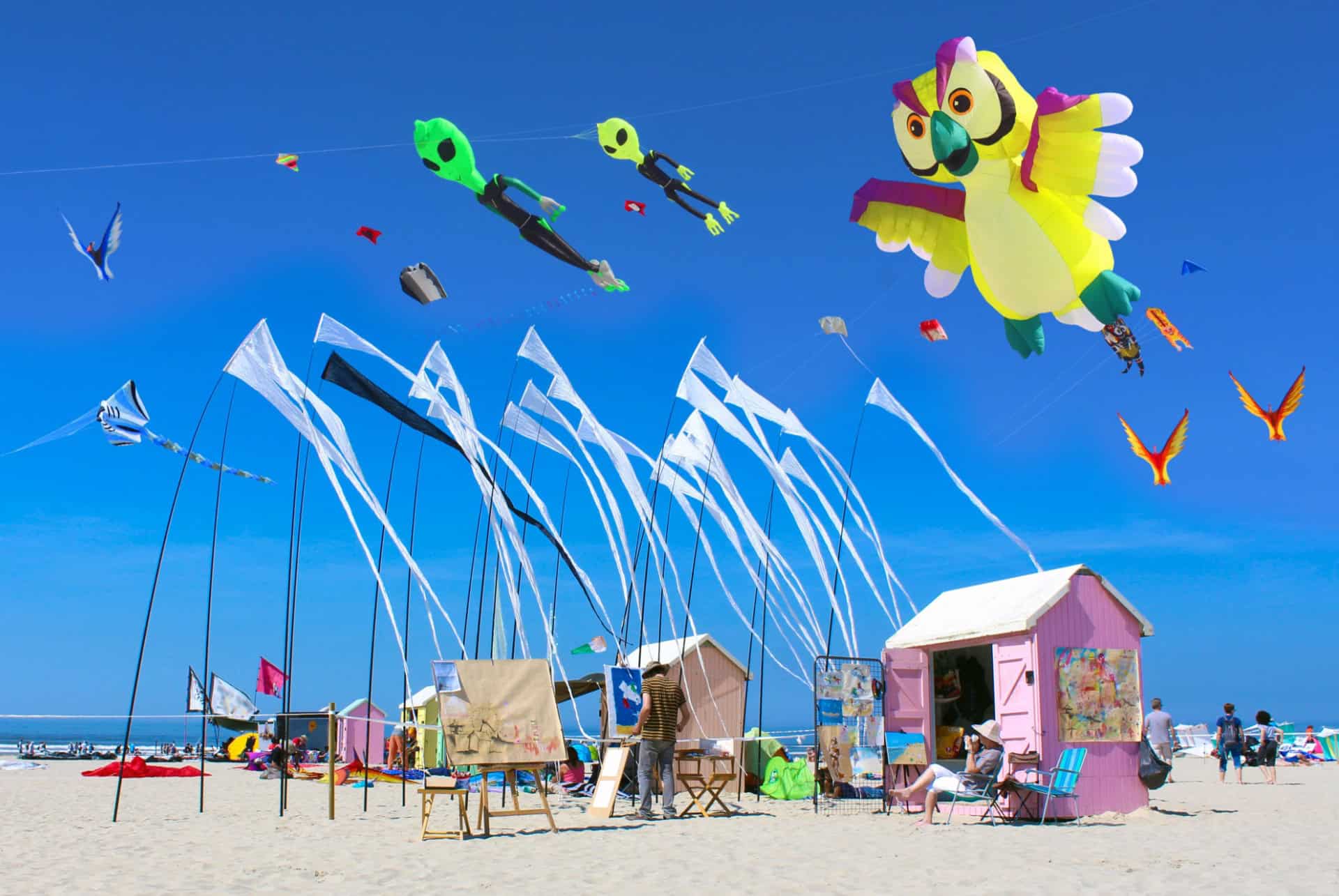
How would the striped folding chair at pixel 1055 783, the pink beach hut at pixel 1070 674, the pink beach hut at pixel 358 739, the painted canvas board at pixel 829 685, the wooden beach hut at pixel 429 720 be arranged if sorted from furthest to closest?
the pink beach hut at pixel 358 739 → the wooden beach hut at pixel 429 720 → the painted canvas board at pixel 829 685 → the pink beach hut at pixel 1070 674 → the striped folding chair at pixel 1055 783

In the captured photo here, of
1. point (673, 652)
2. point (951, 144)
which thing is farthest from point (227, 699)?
point (951, 144)

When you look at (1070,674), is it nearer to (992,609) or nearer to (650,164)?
(992,609)

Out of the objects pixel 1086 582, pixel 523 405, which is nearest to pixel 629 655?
pixel 523 405

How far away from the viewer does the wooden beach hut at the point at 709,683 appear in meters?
17.6

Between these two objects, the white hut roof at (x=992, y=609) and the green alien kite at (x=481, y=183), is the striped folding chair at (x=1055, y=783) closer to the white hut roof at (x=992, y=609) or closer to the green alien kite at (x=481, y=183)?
the white hut roof at (x=992, y=609)

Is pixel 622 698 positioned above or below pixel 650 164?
below

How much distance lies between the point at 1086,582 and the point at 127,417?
39.0ft

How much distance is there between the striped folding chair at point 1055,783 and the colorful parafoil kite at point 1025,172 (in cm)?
451

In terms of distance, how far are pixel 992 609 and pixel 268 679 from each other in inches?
775

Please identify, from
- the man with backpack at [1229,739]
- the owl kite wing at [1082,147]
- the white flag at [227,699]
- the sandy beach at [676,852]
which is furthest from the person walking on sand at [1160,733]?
the white flag at [227,699]

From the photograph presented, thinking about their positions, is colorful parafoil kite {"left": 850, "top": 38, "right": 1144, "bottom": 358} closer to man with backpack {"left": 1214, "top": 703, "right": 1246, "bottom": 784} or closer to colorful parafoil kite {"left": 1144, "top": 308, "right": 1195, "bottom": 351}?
colorful parafoil kite {"left": 1144, "top": 308, "right": 1195, "bottom": 351}

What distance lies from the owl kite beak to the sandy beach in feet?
19.9

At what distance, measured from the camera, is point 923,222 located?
11.9 meters

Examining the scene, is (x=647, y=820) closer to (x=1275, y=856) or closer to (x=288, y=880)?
(x=288, y=880)
